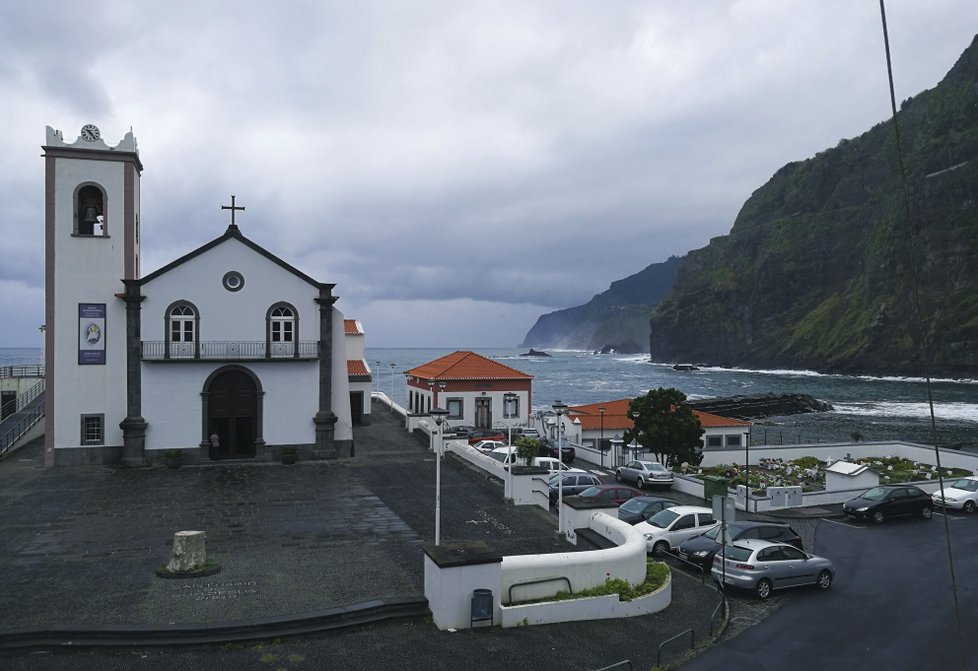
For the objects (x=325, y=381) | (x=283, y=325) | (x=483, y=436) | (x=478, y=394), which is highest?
(x=283, y=325)

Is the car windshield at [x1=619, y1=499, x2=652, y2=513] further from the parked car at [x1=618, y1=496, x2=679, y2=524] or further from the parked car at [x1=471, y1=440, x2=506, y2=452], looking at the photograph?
the parked car at [x1=471, y1=440, x2=506, y2=452]

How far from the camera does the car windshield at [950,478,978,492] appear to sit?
29.7 metres

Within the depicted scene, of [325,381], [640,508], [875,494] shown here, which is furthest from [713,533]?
[325,381]

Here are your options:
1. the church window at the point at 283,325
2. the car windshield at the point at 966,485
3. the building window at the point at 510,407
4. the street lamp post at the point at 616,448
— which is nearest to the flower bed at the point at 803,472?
the car windshield at the point at 966,485

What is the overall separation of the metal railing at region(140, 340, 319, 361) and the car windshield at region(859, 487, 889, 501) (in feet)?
75.1

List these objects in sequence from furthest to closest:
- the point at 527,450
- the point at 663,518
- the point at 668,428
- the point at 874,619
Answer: the point at 668,428 → the point at 527,450 → the point at 663,518 → the point at 874,619

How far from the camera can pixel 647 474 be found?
32.9 m

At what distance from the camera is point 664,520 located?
22453mm

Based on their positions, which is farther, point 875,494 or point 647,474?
point 647,474

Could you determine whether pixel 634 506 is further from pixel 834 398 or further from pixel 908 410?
pixel 834 398

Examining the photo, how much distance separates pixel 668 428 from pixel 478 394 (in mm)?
16699

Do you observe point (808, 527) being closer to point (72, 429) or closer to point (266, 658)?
point (266, 658)

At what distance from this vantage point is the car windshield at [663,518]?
22297mm

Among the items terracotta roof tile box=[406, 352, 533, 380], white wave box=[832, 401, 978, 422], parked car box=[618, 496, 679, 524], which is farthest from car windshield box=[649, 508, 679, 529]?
white wave box=[832, 401, 978, 422]
